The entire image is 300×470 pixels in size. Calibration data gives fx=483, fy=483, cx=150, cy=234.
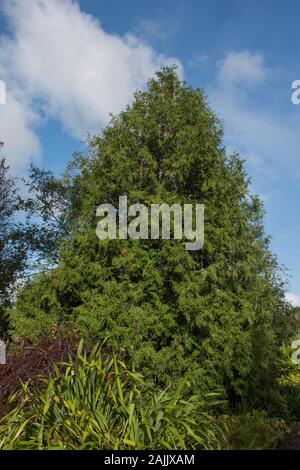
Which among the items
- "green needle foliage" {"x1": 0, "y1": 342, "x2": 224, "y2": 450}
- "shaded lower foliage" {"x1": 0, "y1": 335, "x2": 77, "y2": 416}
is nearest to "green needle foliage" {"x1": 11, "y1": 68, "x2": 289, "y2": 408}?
"shaded lower foliage" {"x1": 0, "y1": 335, "x2": 77, "y2": 416}

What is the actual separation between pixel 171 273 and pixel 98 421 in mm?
4582

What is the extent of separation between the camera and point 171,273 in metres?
9.34

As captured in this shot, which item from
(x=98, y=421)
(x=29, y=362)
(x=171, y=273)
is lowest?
(x=98, y=421)

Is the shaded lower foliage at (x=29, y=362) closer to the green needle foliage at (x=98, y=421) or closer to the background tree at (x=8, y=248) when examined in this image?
the green needle foliage at (x=98, y=421)

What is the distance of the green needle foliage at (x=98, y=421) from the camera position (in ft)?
16.0

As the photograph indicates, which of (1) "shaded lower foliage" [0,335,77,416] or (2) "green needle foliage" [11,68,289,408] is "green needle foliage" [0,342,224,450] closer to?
(1) "shaded lower foliage" [0,335,77,416]

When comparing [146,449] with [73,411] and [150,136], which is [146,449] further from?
[150,136]

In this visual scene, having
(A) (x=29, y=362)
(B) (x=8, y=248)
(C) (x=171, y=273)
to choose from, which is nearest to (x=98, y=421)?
(A) (x=29, y=362)

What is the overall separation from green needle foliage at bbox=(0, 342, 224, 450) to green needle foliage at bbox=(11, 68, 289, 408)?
293cm

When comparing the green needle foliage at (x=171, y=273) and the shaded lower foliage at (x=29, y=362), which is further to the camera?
the green needle foliage at (x=171, y=273)

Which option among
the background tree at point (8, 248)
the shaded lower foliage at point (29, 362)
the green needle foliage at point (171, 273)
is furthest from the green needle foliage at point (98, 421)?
the background tree at point (8, 248)

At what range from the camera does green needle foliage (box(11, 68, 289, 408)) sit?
8922 millimetres

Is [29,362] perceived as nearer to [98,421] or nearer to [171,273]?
[98,421]

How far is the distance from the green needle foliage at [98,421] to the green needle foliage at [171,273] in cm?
293
